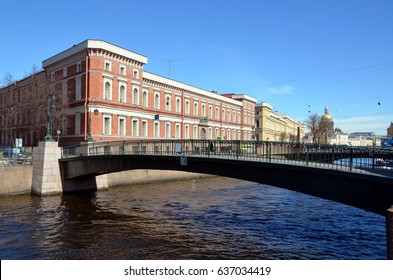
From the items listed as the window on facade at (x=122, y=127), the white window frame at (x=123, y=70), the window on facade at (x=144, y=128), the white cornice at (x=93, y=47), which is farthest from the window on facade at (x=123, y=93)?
the window on facade at (x=144, y=128)

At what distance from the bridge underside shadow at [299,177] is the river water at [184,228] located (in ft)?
7.52

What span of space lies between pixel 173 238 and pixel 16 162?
17709 mm

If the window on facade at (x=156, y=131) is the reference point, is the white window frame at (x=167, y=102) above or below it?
above

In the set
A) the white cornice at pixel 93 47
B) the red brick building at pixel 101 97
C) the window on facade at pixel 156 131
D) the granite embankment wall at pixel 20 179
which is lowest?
the granite embankment wall at pixel 20 179

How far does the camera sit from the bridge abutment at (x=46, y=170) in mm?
23547

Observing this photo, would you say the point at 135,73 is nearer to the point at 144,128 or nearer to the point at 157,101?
the point at 157,101

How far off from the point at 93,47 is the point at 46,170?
16502mm

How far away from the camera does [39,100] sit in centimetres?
3569

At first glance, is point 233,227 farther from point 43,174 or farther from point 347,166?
point 43,174

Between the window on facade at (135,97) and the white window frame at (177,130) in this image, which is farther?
the white window frame at (177,130)

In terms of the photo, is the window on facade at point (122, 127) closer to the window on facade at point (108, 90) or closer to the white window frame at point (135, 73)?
the window on facade at point (108, 90)
